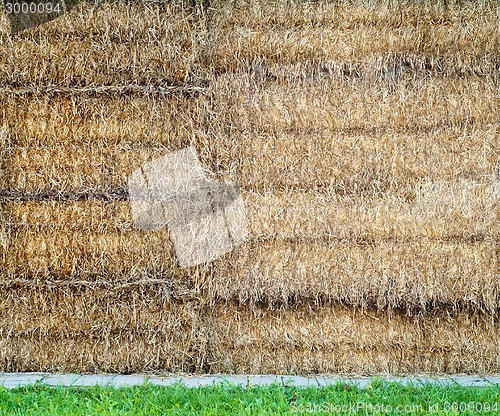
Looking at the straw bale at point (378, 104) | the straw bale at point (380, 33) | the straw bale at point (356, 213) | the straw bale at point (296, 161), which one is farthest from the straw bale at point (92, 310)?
the straw bale at point (380, 33)

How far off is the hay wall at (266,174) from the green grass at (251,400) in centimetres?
62

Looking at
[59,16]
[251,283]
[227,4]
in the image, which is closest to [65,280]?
[251,283]

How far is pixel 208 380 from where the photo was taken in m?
5.03

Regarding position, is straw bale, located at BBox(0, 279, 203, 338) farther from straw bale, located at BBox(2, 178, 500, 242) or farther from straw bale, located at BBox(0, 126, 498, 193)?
straw bale, located at BBox(0, 126, 498, 193)

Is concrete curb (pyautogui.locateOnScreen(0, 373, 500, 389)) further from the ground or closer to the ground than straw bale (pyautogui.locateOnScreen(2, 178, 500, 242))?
closer to the ground

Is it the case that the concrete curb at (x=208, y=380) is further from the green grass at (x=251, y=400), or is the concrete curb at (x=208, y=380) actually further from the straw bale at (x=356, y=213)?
the straw bale at (x=356, y=213)

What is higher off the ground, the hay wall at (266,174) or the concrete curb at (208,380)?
the hay wall at (266,174)

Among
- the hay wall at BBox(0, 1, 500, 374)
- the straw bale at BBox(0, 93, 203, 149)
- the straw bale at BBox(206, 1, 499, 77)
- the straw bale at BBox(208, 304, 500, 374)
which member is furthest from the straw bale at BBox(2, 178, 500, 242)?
the straw bale at BBox(206, 1, 499, 77)

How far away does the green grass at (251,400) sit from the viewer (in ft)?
13.4

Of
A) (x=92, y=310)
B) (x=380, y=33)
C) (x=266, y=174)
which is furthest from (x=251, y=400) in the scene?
(x=380, y=33)

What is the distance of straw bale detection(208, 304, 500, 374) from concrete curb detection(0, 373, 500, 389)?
0.44ft

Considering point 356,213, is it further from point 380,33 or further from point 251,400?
point 251,400

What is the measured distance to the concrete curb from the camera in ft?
16.0

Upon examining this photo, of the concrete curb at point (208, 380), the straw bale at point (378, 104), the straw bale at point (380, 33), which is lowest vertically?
the concrete curb at point (208, 380)
